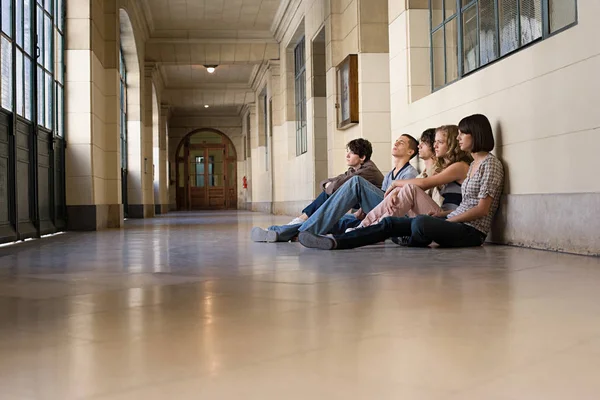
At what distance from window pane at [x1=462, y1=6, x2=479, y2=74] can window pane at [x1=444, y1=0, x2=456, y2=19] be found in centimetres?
31

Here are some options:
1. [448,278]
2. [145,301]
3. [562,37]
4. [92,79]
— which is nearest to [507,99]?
[562,37]

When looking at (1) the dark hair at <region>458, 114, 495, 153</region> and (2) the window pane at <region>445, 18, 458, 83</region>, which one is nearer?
(1) the dark hair at <region>458, 114, 495, 153</region>

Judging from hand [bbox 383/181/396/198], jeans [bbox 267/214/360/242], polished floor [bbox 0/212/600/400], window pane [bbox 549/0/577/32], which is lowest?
polished floor [bbox 0/212/600/400]

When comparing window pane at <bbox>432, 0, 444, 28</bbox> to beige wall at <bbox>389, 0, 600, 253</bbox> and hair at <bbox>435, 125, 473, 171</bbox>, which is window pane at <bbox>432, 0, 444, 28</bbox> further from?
hair at <bbox>435, 125, 473, 171</bbox>

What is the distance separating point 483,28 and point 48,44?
18.5 ft

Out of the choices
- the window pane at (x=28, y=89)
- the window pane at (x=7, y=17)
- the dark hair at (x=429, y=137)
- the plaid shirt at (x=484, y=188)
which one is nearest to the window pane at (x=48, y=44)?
the window pane at (x=28, y=89)

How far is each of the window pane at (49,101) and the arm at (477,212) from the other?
5744mm

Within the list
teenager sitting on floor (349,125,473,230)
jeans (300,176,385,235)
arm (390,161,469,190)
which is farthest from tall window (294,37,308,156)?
arm (390,161,469,190)

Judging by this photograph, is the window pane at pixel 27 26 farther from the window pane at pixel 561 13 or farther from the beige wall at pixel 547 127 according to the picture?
the window pane at pixel 561 13

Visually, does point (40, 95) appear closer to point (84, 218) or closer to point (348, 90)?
point (84, 218)

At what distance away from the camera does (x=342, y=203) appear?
5.51m

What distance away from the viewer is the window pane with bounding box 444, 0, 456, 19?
20.8ft

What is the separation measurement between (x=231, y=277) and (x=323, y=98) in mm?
9194

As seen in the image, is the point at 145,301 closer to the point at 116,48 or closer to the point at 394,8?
the point at 394,8
